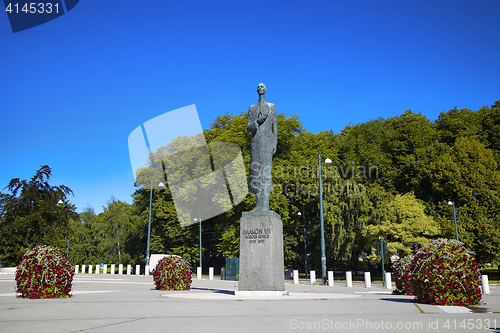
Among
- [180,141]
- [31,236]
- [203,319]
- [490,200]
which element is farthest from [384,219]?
[203,319]

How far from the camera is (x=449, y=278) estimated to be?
832 centimetres

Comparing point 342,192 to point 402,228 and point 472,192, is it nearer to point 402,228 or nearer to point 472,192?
point 402,228

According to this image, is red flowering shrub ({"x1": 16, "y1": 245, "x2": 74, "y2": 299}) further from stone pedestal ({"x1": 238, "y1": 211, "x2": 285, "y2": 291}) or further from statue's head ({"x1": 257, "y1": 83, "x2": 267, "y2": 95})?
statue's head ({"x1": 257, "y1": 83, "x2": 267, "y2": 95})

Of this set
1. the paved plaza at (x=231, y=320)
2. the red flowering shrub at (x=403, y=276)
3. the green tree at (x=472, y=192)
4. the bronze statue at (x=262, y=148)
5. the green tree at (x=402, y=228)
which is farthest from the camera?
the green tree at (x=472, y=192)

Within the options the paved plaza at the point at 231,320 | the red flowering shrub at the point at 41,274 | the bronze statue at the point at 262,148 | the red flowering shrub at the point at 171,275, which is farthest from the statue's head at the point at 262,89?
the red flowering shrub at the point at 41,274

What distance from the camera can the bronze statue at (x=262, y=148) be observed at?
12.4 meters

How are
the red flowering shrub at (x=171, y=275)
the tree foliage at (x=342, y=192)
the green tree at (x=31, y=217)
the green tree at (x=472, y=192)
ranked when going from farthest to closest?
the green tree at (x=472, y=192), the tree foliage at (x=342, y=192), the green tree at (x=31, y=217), the red flowering shrub at (x=171, y=275)

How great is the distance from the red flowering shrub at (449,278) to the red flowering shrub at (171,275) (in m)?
8.26

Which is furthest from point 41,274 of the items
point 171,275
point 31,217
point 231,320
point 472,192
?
point 472,192

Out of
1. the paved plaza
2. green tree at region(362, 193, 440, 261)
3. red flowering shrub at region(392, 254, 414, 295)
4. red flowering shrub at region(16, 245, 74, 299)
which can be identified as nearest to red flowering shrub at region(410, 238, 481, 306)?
the paved plaza

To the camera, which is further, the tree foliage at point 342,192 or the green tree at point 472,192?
the green tree at point 472,192

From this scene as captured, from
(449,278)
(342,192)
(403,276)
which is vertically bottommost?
(403,276)

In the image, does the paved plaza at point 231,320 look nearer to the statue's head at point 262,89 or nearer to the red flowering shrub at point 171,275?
the red flowering shrub at point 171,275

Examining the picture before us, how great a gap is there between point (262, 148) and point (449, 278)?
20.8 feet
